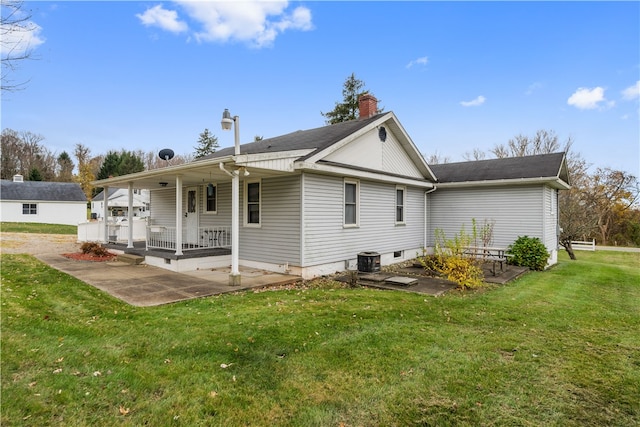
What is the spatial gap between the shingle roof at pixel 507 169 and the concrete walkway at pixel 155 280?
9.08 metres

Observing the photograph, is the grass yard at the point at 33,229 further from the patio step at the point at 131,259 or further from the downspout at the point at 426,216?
the downspout at the point at 426,216

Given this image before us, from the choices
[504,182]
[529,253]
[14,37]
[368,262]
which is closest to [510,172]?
[504,182]

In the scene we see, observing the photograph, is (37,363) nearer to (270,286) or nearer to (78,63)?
(270,286)

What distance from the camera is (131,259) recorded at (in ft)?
35.5

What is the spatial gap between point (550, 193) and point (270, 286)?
12.0 metres

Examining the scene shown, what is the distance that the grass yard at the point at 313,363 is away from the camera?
9.39 feet

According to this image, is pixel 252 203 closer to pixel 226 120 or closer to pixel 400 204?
pixel 226 120

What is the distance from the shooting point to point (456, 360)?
156 inches

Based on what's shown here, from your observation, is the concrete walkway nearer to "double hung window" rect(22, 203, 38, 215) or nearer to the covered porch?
the covered porch

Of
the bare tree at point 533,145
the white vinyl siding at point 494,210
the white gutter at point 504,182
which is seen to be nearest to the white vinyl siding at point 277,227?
the white gutter at point 504,182

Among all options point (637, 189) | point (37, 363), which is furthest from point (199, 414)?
point (637, 189)

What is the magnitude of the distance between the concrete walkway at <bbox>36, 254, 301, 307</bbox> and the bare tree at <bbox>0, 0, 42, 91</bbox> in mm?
4185

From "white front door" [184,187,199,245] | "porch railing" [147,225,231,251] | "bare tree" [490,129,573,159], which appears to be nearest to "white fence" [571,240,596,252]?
"bare tree" [490,129,573,159]

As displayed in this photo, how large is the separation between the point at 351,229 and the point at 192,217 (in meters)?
6.26
